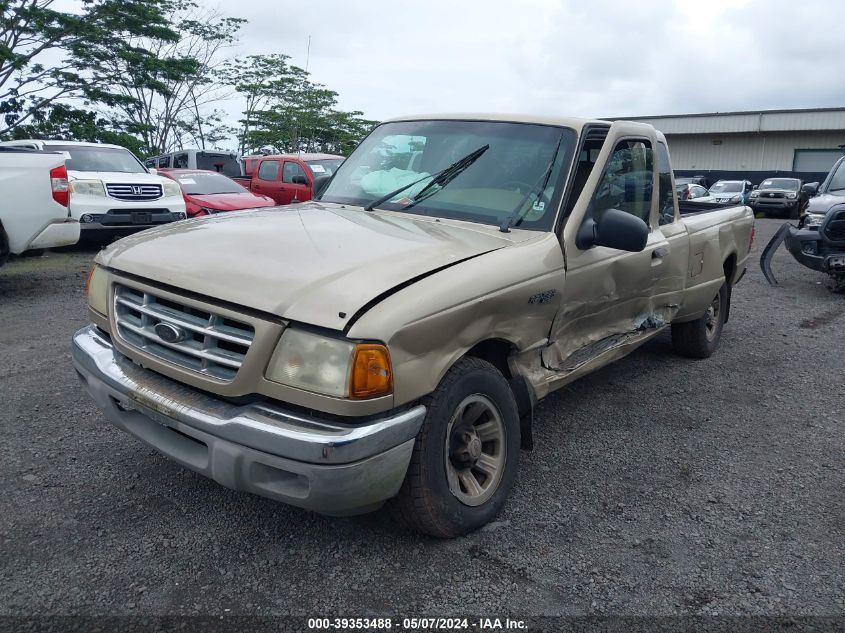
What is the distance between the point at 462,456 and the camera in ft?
A: 9.20

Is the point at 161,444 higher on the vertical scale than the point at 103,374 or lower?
lower

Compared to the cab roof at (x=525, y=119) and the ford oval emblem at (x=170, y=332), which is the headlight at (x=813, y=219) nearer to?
the cab roof at (x=525, y=119)

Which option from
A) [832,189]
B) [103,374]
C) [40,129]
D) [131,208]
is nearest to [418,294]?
[103,374]

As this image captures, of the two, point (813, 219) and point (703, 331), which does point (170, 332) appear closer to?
point (703, 331)

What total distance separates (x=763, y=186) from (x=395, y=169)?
94.2ft

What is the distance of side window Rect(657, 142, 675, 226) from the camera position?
4.45 metres

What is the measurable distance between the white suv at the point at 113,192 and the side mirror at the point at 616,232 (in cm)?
812

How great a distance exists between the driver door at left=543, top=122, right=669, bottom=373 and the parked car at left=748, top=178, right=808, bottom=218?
25968 millimetres

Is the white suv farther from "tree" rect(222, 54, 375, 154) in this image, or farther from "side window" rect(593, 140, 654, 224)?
"tree" rect(222, 54, 375, 154)

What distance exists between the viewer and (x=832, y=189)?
10.2 metres

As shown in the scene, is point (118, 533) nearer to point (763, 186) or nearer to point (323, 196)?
point (323, 196)

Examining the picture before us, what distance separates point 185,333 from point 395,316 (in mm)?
866

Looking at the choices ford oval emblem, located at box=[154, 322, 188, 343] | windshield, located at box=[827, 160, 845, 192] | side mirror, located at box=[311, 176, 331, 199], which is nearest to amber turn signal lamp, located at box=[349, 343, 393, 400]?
ford oval emblem, located at box=[154, 322, 188, 343]

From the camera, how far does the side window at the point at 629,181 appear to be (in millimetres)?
3678
